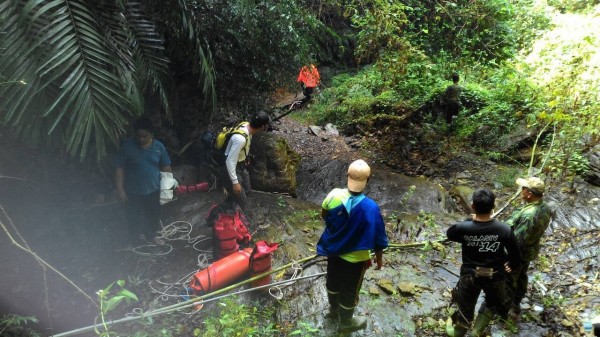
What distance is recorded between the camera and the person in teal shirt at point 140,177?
4398mm

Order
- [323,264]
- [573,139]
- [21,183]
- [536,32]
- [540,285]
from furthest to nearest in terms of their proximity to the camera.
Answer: [536,32], [573,139], [21,183], [323,264], [540,285]

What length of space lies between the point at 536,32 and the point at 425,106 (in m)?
4.77

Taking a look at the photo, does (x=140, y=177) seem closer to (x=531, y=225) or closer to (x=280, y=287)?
(x=280, y=287)

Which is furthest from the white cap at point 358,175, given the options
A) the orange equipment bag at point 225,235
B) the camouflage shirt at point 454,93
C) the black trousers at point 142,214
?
the camouflage shirt at point 454,93

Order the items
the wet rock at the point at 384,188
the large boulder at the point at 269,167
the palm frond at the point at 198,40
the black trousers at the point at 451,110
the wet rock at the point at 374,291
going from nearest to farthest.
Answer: the wet rock at the point at 374,291 → the palm frond at the point at 198,40 → the large boulder at the point at 269,167 → the wet rock at the point at 384,188 → the black trousers at the point at 451,110

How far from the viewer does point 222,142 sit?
4496mm

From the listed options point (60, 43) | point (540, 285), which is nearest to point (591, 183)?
point (540, 285)

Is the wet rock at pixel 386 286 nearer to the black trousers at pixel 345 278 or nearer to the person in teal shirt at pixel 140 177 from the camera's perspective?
the black trousers at pixel 345 278

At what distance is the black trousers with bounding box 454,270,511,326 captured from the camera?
10.3 ft

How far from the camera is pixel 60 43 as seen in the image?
3.21 metres

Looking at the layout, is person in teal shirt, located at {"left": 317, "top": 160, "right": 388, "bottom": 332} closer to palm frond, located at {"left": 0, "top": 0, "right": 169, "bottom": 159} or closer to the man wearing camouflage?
the man wearing camouflage

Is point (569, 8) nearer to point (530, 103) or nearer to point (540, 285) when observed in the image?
point (530, 103)

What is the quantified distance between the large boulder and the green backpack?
2008 millimetres

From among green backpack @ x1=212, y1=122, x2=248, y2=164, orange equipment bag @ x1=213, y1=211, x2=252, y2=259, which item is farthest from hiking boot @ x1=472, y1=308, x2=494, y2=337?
green backpack @ x1=212, y1=122, x2=248, y2=164
